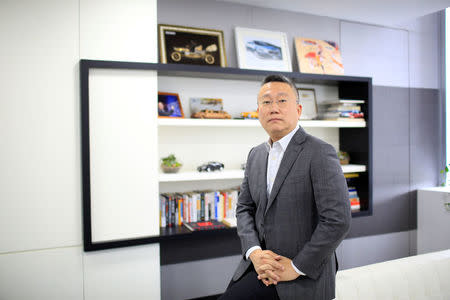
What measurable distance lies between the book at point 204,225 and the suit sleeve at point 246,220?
955 mm

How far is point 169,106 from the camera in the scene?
296cm

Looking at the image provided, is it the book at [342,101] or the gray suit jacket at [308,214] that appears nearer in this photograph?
the gray suit jacket at [308,214]

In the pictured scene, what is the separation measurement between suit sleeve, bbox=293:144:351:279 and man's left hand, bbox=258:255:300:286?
0.12 feet

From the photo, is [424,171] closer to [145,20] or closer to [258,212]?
[258,212]

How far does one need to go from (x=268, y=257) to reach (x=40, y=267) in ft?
5.13

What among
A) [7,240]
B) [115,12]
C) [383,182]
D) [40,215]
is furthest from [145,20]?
[383,182]

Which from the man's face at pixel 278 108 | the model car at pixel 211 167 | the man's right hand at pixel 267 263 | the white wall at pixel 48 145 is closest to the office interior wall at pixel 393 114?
the model car at pixel 211 167

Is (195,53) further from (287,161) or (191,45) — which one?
(287,161)

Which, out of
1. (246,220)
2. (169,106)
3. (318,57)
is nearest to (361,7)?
(318,57)

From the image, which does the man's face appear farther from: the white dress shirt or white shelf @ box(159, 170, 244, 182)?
white shelf @ box(159, 170, 244, 182)

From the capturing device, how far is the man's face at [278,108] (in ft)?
5.37

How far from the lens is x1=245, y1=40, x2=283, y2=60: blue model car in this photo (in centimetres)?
324

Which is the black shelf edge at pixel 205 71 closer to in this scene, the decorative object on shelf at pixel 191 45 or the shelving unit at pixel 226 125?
the shelving unit at pixel 226 125

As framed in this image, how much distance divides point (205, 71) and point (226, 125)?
479 millimetres
